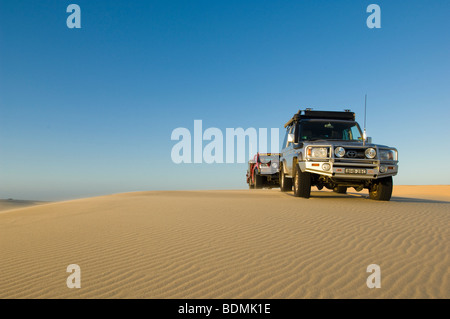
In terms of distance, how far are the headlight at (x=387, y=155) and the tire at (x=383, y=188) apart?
28.6 inches

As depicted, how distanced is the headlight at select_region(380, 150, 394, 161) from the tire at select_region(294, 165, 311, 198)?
217 centimetres

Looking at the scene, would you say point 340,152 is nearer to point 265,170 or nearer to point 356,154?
point 356,154

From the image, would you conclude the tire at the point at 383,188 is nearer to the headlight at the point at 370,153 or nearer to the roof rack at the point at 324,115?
the headlight at the point at 370,153

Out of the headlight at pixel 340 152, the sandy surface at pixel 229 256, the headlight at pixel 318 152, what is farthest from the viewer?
the headlight at pixel 318 152

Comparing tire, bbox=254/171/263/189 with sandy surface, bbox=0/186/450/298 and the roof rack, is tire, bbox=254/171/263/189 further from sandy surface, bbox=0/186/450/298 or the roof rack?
sandy surface, bbox=0/186/450/298

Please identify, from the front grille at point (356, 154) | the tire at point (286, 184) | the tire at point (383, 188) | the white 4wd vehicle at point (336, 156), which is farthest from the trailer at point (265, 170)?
the front grille at point (356, 154)

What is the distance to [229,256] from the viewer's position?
4219 mm

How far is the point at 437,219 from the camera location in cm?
708

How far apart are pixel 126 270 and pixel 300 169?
7.75 meters

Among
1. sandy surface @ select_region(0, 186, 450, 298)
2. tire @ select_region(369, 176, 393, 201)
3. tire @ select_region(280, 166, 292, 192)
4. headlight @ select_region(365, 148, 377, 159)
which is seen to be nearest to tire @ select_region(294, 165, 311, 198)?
headlight @ select_region(365, 148, 377, 159)

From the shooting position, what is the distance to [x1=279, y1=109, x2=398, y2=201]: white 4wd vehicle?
9.60 meters

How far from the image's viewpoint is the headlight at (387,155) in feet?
32.2

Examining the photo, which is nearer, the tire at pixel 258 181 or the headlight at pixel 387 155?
the headlight at pixel 387 155
